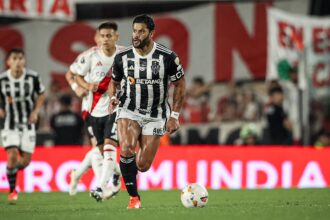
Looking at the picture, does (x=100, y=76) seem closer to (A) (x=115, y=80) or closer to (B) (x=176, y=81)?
(A) (x=115, y=80)

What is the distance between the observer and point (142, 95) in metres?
11.9

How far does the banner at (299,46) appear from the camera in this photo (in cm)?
1964

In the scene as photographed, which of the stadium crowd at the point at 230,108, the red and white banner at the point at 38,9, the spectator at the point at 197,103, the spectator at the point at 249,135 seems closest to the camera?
the spectator at the point at 249,135

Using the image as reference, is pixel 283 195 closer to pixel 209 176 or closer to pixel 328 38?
pixel 209 176

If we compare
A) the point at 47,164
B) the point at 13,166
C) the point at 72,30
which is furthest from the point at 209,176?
the point at 72,30

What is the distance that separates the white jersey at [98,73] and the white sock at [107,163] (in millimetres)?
820

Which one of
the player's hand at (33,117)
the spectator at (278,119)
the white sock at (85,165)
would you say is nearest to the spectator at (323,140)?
the spectator at (278,119)

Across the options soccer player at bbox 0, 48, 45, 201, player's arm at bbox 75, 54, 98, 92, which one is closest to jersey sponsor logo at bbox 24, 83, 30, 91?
soccer player at bbox 0, 48, 45, 201

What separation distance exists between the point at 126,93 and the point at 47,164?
6499 mm

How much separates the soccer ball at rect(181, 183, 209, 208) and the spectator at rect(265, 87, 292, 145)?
835cm

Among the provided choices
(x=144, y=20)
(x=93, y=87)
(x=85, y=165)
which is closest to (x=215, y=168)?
(x=85, y=165)

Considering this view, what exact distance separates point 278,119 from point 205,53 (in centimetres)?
319

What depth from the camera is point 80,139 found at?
20.7 meters

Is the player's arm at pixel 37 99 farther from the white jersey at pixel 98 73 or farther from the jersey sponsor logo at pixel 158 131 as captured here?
the jersey sponsor logo at pixel 158 131
